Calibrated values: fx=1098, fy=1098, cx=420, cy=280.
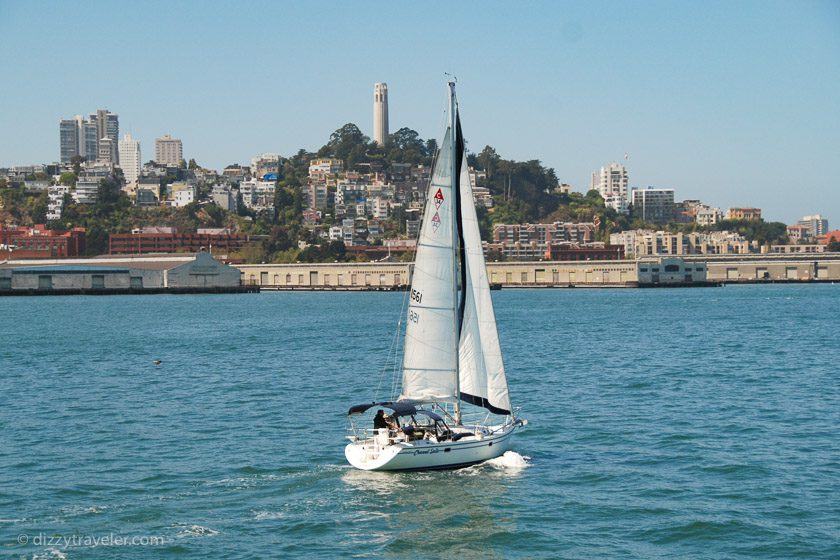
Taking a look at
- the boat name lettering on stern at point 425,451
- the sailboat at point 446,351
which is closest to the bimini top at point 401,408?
the sailboat at point 446,351

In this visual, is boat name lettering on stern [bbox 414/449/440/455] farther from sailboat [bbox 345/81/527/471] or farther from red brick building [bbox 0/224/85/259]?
red brick building [bbox 0/224/85/259]

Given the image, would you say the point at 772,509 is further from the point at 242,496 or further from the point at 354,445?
the point at 242,496

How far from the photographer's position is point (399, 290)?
159125mm

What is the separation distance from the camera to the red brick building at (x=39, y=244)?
168 meters

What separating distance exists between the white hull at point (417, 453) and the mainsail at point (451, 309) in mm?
1291

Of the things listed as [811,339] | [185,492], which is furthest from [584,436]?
[811,339]

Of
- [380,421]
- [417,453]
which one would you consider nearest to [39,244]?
[380,421]

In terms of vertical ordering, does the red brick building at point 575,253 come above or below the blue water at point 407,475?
above

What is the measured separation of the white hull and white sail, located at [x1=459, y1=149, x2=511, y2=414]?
3.77 ft

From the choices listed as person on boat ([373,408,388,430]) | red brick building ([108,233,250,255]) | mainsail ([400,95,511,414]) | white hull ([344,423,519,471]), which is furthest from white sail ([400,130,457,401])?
red brick building ([108,233,250,255])

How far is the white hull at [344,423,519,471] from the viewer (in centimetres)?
2186

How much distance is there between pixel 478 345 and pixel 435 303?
1401 mm

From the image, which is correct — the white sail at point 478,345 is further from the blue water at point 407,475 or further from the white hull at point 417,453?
the blue water at point 407,475

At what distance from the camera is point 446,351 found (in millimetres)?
23203
